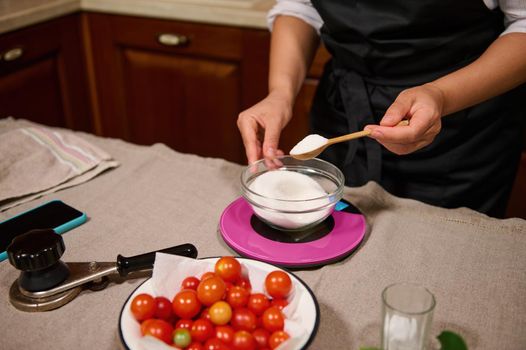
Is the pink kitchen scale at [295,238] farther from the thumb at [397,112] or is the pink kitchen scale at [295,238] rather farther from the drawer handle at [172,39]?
the drawer handle at [172,39]

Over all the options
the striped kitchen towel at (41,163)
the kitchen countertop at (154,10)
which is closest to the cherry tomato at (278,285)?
the striped kitchen towel at (41,163)

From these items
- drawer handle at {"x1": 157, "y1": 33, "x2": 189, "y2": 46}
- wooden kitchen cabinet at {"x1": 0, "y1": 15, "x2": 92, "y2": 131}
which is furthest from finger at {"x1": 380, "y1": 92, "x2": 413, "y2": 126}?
wooden kitchen cabinet at {"x1": 0, "y1": 15, "x2": 92, "y2": 131}

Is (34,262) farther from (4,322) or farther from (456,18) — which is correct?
(456,18)

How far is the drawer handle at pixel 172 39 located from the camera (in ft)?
6.19

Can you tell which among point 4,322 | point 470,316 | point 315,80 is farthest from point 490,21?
point 4,322

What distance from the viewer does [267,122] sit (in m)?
0.96

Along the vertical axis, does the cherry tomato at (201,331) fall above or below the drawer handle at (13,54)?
above

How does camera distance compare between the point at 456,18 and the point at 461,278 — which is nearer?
the point at 461,278

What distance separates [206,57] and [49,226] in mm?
1147

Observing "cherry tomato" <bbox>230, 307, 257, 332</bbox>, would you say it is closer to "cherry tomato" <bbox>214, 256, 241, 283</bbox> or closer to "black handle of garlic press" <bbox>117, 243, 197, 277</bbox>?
"cherry tomato" <bbox>214, 256, 241, 283</bbox>

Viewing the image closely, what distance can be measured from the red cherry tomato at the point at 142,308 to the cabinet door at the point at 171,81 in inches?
51.8

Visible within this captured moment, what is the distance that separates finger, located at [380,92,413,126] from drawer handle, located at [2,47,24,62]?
1333 mm

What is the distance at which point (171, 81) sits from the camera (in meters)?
2.00

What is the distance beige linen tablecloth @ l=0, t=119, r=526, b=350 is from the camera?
68 centimetres
